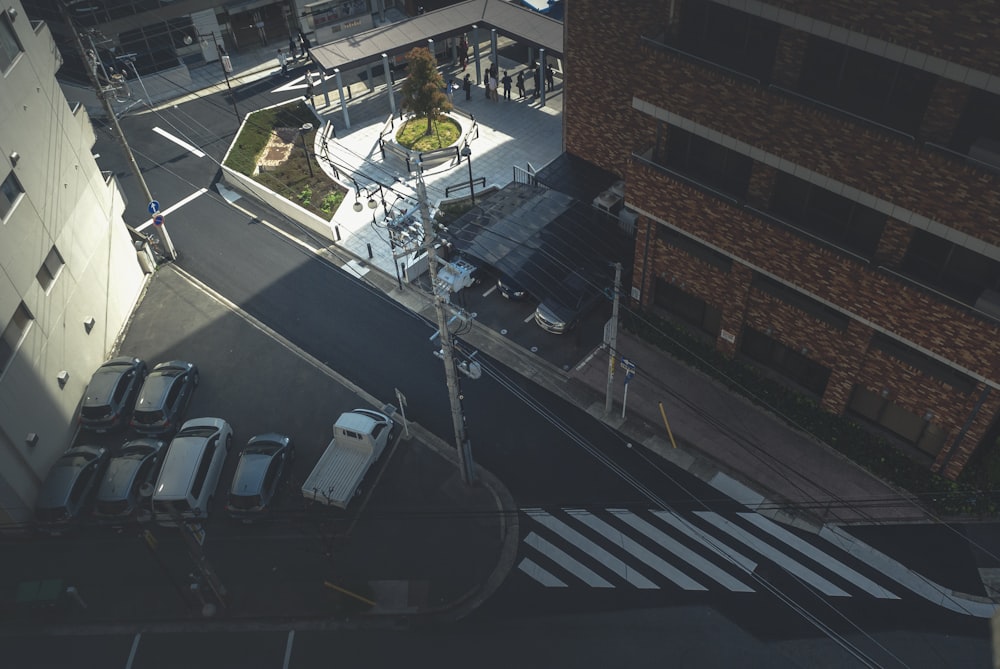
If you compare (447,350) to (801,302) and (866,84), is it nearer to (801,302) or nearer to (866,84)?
(801,302)

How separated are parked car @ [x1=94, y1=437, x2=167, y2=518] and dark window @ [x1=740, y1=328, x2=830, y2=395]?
25765mm

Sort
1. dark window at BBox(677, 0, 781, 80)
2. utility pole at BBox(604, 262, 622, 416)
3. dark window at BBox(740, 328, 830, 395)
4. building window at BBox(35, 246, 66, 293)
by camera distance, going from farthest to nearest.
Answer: building window at BBox(35, 246, 66, 293)
dark window at BBox(740, 328, 830, 395)
utility pole at BBox(604, 262, 622, 416)
dark window at BBox(677, 0, 781, 80)

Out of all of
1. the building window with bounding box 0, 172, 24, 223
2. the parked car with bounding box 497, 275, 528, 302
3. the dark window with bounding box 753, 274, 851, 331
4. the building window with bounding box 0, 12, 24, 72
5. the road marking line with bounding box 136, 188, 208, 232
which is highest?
the building window with bounding box 0, 12, 24, 72

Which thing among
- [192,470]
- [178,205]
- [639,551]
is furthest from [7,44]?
[639,551]

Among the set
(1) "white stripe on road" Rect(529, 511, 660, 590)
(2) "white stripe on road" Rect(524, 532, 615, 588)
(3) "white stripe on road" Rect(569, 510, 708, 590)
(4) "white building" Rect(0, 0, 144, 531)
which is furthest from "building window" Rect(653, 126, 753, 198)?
(4) "white building" Rect(0, 0, 144, 531)

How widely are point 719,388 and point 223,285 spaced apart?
26104 mm

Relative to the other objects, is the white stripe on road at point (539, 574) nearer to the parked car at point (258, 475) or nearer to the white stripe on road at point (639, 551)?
the white stripe on road at point (639, 551)

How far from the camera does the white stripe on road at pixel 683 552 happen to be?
2805cm

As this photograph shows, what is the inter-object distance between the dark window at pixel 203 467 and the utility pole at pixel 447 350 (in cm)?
1022

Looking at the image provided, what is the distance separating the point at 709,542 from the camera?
29.2 meters

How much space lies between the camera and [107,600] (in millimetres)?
28953

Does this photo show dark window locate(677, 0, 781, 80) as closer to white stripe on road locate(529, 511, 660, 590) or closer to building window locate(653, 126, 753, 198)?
building window locate(653, 126, 753, 198)

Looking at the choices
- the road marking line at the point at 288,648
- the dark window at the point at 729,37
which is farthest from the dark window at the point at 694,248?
the road marking line at the point at 288,648

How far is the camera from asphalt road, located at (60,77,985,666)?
26734 millimetres
